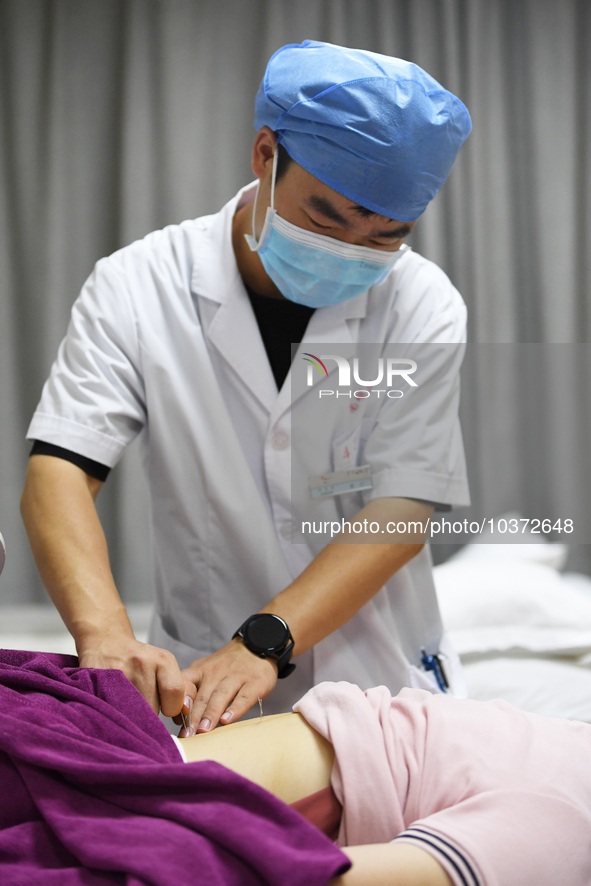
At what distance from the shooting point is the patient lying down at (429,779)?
0.65 metres

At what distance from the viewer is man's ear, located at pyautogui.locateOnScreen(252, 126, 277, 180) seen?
1179 mm

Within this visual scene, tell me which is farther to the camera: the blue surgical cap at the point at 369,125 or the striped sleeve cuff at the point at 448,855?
the blue surgical cap at the point at 369,125

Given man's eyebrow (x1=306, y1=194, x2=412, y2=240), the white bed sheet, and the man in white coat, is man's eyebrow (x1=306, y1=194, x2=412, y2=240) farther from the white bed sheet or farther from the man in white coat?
the white bed sheet

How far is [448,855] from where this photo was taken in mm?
644

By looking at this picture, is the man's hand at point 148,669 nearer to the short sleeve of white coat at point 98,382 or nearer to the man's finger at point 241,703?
the man's finger at point 241,703

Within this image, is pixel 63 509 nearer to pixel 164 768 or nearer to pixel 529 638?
pixel 164 768

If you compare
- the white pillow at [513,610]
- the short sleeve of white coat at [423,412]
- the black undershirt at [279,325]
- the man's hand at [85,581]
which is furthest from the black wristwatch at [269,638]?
the white pillow at [513,610]

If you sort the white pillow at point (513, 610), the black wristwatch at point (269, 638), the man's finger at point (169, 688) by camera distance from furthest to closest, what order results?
1. the white pillow at point (513, 610)
2. the black wristwatch at point (269, 638)
3. the man's finger at point (169, 688)

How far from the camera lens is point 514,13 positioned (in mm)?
2582

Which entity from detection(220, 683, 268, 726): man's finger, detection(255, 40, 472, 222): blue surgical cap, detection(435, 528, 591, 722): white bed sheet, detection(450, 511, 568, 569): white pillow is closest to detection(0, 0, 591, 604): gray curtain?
detection(450, 511, 568, 569): white pillow

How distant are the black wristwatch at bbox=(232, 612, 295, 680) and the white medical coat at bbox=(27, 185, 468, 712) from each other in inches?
6.5

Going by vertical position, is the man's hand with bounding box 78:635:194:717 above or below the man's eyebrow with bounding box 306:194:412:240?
below

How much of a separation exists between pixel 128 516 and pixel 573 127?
226cm

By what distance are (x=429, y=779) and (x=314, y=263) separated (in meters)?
0.81
